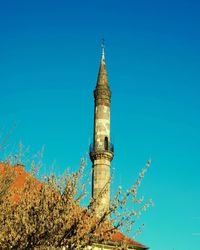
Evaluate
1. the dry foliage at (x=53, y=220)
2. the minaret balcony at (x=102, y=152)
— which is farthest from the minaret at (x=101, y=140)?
the dry foliage at (x=53, y=220)

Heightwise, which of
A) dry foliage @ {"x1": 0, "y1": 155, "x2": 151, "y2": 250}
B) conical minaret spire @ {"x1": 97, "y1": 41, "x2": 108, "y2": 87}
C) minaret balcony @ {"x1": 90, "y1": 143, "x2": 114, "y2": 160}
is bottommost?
dry foliage @ {"x1": 0, "y1": 155, "x2": 151, "y2": 250}

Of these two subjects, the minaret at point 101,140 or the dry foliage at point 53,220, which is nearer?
the dry foliage at point 53,220

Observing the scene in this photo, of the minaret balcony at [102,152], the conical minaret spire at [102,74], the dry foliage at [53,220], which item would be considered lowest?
the dry foliage at [53,220]

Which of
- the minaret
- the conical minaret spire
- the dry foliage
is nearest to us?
the dry foliage

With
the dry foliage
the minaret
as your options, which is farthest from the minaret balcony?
the dry foliage

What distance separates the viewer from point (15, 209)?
9664 millimetres

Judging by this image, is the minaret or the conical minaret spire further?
the conical minaret spire

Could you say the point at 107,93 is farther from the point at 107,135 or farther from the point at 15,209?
the point at 15,209

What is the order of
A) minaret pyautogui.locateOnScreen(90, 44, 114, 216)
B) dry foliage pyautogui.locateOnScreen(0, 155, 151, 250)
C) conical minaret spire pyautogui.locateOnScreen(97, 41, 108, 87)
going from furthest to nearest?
conical minaret spire pyautogui.locateOnScreen(97, 41, 108, 87), minaret pyautogui.locateOnScreen(90, 44, 114, 216), dry foliage pyautogui.locateOnScreen(0, 155, 151, 250)

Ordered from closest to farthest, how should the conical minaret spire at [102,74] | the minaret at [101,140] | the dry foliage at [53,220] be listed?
the dry foliage at [53,220], the minaret at [101,140], the conical minaret spire at [102,74]

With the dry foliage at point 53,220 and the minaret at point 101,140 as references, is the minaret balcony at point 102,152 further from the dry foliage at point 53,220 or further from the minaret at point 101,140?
the dry foliage at point 53,220

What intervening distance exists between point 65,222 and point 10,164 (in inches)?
195

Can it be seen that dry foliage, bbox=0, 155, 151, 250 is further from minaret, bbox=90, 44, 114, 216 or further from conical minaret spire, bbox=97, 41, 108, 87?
conical minaret spire, bbox=97, 41, 108, 87

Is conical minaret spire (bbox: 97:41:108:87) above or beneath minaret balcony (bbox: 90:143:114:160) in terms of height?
above
